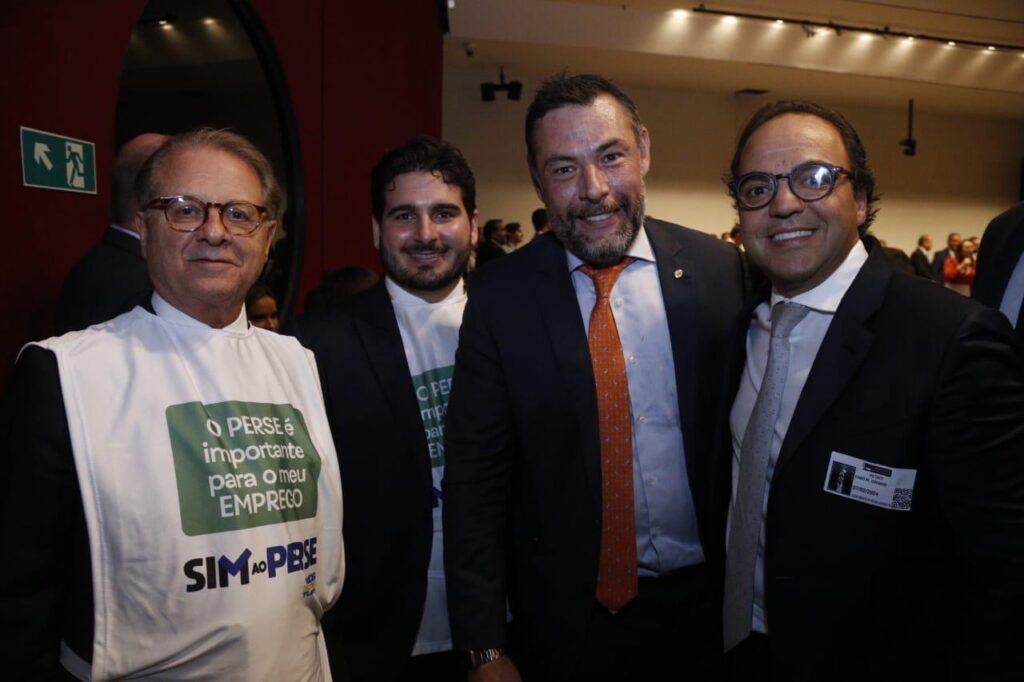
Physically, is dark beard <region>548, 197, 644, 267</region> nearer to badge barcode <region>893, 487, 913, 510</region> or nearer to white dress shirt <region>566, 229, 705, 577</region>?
white dress shirt <region>566, 229, 705, 577</region>

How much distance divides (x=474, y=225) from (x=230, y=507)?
1296mm

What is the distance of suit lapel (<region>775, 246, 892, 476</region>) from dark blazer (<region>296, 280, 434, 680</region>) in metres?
0.91

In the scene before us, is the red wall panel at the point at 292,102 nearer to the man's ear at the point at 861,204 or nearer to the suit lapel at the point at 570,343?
the suit lapel at the point at 570,343

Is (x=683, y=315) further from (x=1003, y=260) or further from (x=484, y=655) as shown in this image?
(x=1003, y=260)

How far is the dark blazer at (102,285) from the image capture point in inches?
80.2

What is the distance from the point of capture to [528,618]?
184 centimetres

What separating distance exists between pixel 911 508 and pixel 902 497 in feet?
0.11

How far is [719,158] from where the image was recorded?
13.7 metres

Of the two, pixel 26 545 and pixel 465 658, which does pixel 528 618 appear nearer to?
pixel 465 658

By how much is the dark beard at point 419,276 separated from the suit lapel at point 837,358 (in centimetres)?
105

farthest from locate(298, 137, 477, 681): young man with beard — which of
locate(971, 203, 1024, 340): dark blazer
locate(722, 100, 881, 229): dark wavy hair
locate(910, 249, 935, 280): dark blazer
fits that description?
locate(910, 249, 935, 280): dark blazer

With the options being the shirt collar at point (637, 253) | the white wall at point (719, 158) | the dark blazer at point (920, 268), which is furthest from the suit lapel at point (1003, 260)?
the white wall at point (719, 158)

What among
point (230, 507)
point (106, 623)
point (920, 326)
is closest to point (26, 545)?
point (106, 623)

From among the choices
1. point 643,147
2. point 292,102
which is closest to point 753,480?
point 643,147
